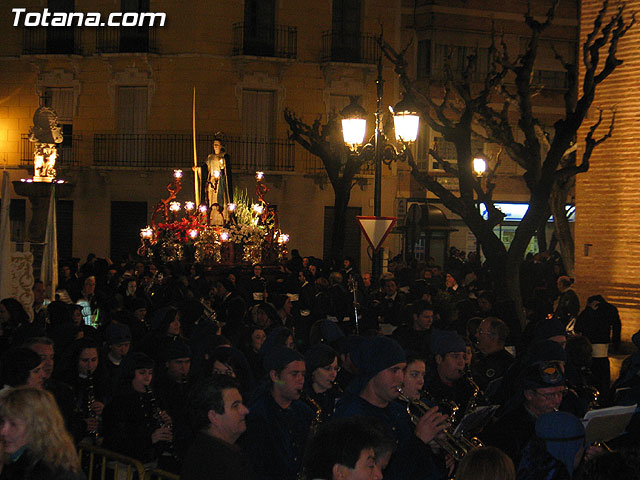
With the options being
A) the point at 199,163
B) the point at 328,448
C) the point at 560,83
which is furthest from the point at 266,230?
the point at 328,448

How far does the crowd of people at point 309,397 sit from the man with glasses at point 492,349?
13 mm

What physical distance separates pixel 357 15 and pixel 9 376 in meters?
29.5

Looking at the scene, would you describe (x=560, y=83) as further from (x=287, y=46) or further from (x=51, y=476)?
(x=51, y=476)

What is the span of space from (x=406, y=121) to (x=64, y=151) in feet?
71.0

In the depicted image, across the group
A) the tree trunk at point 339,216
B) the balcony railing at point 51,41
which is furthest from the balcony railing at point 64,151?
the tree trunk at point 339,216

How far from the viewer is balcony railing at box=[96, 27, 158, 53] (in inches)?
1297

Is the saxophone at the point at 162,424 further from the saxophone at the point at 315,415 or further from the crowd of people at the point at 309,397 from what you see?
the saxophone at the point at 315,415

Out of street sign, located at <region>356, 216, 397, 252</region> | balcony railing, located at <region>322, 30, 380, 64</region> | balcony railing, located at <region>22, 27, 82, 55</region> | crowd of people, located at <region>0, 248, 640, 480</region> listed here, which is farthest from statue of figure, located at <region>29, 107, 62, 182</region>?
balcony railing, located at <region>322, 30, 380, 64</region>

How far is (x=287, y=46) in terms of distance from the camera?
33.2 metres

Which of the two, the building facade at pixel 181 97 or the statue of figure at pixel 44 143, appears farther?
the building facade at pixel 181 97

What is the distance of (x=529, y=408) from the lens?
599 cm

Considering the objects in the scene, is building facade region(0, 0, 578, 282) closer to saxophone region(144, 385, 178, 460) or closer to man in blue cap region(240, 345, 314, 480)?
saxophone region(144, 385, 178, 460)

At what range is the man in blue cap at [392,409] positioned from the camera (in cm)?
505

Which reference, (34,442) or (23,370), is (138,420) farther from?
(34,442)
